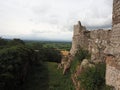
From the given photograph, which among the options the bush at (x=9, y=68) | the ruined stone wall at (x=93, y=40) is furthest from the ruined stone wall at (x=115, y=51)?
the bush at (x=9, y=68)

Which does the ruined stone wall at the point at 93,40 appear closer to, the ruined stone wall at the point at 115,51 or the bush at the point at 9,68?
the ruined stone wall at the point at 115,51

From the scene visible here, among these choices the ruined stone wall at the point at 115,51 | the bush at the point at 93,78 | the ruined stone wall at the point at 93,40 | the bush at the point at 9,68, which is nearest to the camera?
the ruined stone wall at the point at 115,51

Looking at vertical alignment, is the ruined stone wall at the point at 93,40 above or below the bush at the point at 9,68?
→ above

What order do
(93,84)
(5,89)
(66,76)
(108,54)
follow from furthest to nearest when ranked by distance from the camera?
(66,76) < (5,89) < (93,84) < (108,54)

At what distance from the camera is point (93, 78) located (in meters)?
12.7

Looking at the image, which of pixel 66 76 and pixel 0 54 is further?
pixel 66 76

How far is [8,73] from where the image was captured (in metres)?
19.1

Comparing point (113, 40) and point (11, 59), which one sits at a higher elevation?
point (113, 40)

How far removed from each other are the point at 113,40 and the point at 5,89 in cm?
1369

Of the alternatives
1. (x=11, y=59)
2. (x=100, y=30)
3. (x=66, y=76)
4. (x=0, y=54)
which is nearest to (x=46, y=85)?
(x=66, y=76)

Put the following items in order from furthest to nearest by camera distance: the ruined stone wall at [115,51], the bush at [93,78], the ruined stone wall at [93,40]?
the ruined stone wall at [93,40] → the bush at [93,78] → the ruined stone wall at [115,51]

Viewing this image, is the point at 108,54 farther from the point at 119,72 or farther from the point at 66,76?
the point at 66,76

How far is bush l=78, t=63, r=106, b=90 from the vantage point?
11805 mm

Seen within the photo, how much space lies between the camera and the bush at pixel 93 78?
11805mm
